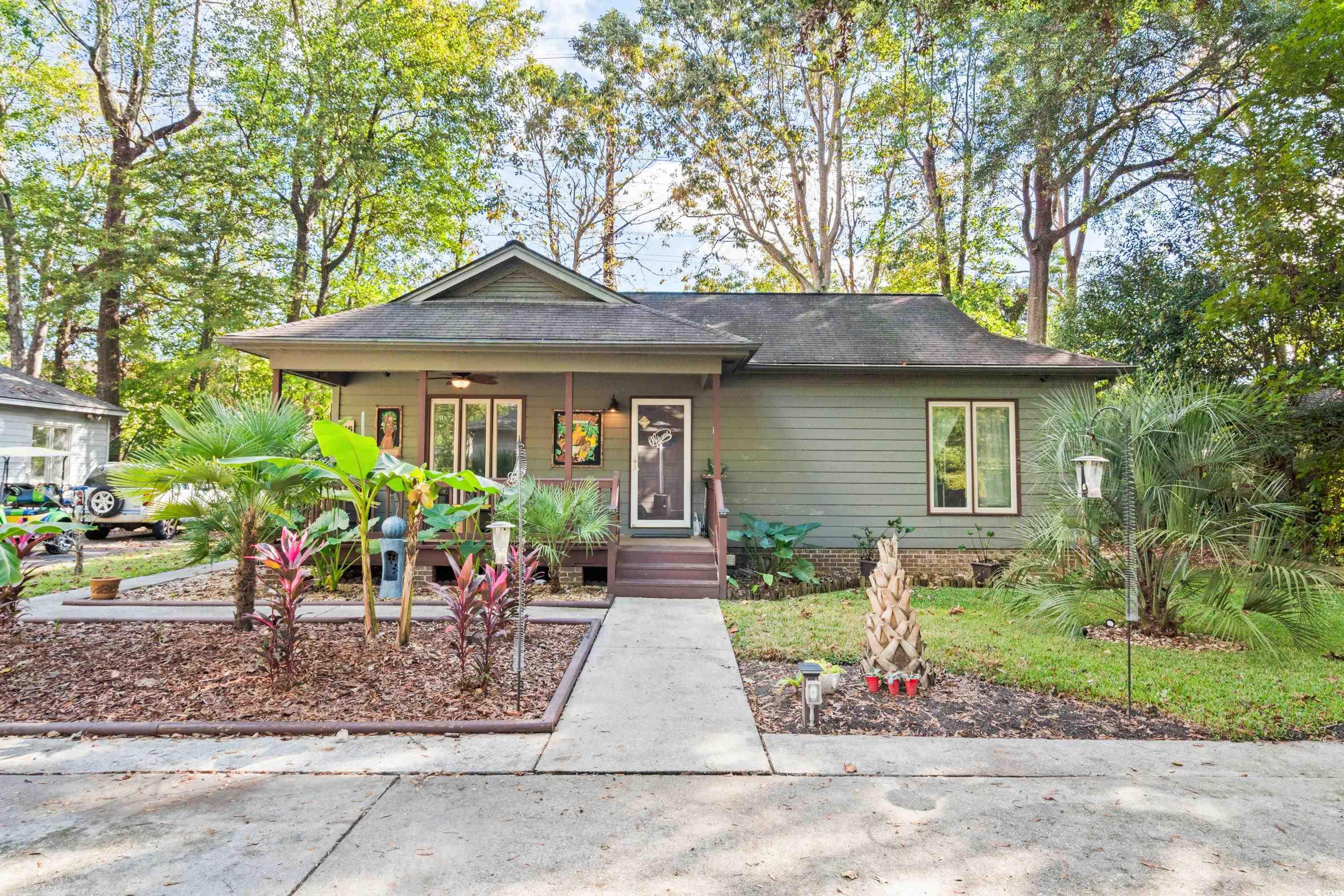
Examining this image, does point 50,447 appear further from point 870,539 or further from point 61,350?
point 870,539

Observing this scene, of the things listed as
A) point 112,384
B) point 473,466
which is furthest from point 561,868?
point 112,384

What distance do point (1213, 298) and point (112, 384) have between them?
25685mm

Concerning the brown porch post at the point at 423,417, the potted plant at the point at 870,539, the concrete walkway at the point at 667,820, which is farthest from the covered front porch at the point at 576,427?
the concrete walkway at the point at 667,820

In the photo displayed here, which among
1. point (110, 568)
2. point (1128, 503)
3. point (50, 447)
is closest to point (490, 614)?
point (1128, 503)

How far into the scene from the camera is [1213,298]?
A: 30.3ft

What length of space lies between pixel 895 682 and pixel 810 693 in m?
0.95

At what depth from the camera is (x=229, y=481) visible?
5.18 meters

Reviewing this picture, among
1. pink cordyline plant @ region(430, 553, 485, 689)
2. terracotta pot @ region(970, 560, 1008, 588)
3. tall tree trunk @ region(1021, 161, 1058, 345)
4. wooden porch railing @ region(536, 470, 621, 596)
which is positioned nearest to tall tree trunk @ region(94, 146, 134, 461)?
wooden porch railing @ region(536, 470, 621, 596)

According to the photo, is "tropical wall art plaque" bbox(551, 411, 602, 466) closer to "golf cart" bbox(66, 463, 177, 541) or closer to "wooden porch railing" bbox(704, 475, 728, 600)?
"wooden porch railing" bbox(704, 475, 728, 600)

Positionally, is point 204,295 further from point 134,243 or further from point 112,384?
point 112,384

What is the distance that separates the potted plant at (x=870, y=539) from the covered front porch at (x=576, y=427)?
8.01 feet

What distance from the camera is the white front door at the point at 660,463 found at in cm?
1029

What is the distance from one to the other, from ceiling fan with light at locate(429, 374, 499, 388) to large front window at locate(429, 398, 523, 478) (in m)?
0.31

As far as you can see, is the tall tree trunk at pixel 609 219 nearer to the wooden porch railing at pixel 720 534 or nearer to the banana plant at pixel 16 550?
the wooden porch railing at pixel 720 534
